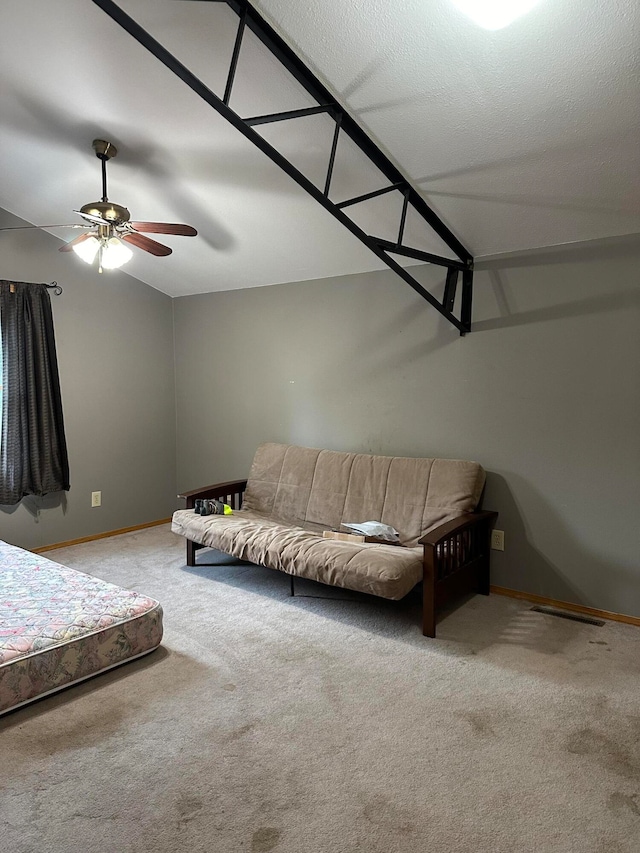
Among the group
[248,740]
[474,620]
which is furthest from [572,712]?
[248,740]

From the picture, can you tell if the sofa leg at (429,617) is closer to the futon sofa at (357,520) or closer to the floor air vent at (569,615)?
the futon sofa at (357,520)

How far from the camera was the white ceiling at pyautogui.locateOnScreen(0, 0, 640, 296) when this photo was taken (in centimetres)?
207

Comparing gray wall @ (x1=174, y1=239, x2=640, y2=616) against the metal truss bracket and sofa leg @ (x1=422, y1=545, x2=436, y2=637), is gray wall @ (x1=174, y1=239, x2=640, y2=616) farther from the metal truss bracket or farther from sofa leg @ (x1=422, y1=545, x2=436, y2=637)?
sofa leg @ (x1=422, y1=545, x2=436, y2=637)

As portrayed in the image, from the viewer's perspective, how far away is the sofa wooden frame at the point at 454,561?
2936mm

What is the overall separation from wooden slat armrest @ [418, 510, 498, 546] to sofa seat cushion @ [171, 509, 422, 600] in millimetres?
133

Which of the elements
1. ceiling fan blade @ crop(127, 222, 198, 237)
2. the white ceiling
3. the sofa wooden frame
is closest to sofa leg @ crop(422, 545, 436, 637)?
the sofa wooden frame

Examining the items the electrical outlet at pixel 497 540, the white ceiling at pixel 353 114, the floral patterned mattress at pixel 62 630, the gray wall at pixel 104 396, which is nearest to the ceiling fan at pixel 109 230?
the white ceiling at pixel 353 114

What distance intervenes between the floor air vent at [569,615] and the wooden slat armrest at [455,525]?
0.56 meters

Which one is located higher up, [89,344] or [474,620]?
[89,344]

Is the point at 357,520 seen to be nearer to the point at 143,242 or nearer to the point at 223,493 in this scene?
the point at 223,493

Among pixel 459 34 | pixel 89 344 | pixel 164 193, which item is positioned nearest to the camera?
pixel 459 34

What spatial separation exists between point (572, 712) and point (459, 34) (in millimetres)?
2506

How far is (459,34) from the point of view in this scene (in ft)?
6.70

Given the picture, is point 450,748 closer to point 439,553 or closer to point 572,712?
point 572,712
